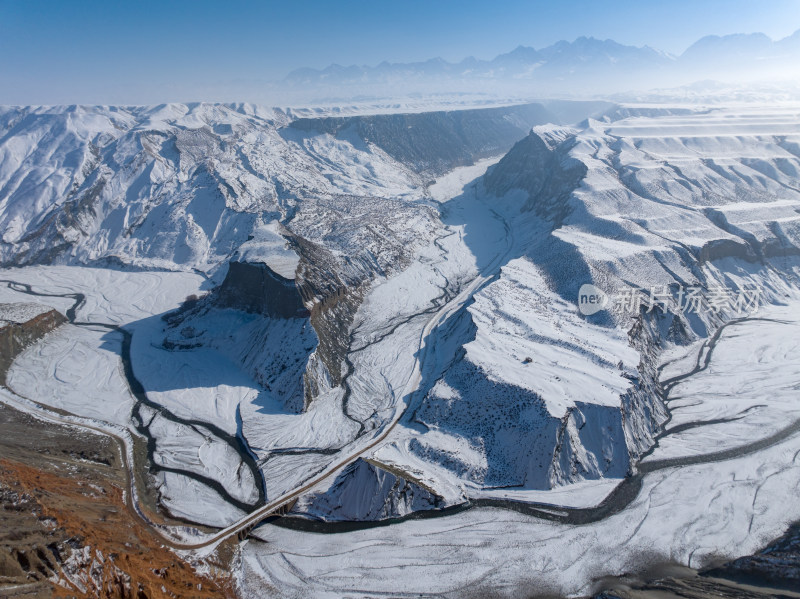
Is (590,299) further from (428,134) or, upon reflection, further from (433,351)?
(428,134)

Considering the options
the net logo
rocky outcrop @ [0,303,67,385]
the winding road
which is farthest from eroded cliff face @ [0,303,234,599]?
the net logo

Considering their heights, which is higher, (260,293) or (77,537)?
(260,293)

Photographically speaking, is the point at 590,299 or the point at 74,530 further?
the point at 590,299

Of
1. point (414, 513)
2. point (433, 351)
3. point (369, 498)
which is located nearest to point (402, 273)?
point (433, 351)

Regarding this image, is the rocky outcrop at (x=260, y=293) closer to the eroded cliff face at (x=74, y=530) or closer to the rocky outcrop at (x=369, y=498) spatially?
the eroded cliff face at (x=74, y=530)

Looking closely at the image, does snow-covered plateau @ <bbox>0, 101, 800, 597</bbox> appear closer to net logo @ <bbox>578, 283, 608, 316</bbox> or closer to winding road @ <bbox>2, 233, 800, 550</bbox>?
winding road @ <bbox>2, 233, 800, 550</bbox>
